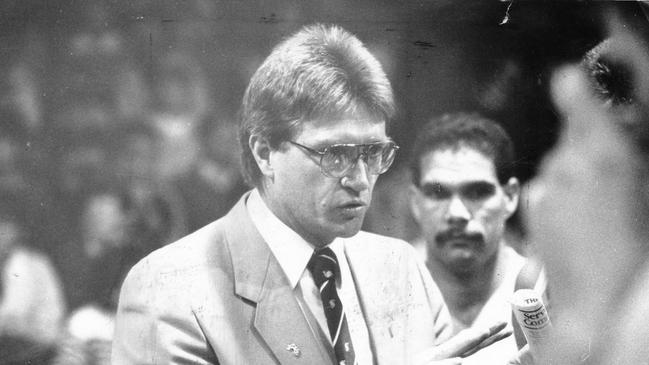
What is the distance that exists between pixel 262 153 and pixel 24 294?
4.34 feet

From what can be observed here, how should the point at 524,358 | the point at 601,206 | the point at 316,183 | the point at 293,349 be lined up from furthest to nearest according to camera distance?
the point at 601,206, the point at 524,358, the point at 316,183, the point at 293,349

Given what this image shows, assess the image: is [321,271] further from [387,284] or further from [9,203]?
[9,203]

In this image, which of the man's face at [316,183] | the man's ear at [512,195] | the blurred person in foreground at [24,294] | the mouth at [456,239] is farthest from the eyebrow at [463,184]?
the blurred person in foreground at [24,294]

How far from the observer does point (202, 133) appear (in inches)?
155

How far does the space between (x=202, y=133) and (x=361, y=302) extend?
3.69 feet

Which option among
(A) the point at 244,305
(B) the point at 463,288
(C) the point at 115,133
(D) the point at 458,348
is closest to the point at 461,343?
(D) the point at 458,348

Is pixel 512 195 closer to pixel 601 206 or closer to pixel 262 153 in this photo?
pixel 601 206

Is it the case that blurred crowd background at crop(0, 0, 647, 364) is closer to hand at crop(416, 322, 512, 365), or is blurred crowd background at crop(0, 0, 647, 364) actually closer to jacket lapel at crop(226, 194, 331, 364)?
jacket lapel at crop(226, 194, 331, 364)

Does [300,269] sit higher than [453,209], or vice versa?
[453,209]

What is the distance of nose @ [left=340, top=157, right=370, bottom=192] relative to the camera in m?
3.86

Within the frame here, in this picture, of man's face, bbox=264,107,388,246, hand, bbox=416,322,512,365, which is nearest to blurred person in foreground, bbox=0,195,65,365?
man's face, bbox=264,107,388,246

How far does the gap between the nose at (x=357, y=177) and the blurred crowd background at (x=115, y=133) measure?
14cm

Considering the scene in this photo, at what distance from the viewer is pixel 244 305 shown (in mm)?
3762

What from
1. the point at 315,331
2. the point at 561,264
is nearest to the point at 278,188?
the point at 315,331
